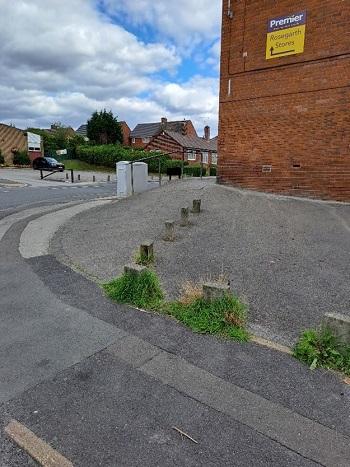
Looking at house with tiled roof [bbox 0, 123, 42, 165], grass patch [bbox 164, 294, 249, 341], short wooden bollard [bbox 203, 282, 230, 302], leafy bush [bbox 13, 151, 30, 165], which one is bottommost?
grass patch [bbox 164, 294, 249, 341]

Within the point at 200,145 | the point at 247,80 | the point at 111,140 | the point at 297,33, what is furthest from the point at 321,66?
the point at 111,140

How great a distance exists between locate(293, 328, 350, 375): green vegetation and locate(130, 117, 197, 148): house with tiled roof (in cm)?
6132

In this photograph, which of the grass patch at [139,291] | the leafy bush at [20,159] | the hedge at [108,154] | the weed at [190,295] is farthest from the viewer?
the leafy bush at [20,159]

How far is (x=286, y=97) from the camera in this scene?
10.9m

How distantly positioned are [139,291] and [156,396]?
180 cm

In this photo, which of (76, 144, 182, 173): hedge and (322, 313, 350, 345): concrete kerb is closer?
(322, 313, 350, 345): concrete kerb

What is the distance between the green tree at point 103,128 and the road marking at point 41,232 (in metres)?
49.2

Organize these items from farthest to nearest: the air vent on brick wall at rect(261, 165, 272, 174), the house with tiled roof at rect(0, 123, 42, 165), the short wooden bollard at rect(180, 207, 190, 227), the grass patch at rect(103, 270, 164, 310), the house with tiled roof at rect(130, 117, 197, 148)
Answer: the house with tiled roof at rect(130, 117, 197, 148) < the house with tiled roof at rect(0, 123, 42, 165) < the air vent on brick wall at rect(261, 165, 272, 174) < the short wooden bollard at rect(180, 207, 190, 227) < the grass patch at rect(103, 270, 164, 310)

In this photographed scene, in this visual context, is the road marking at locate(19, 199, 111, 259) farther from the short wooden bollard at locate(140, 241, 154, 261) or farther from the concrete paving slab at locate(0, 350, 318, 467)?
the concrete paving slab at locate(0, 350, 318, 467)

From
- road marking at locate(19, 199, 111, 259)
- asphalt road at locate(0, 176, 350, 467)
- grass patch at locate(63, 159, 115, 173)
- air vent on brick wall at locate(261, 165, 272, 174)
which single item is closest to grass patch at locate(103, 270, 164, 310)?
asphalt road at locate(0, 176, 350, 467)

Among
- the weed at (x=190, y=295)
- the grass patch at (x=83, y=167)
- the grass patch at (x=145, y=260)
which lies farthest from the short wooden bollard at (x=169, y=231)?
the grass patch at (x=83, y=167)

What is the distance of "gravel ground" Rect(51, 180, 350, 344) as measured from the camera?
14.6 ft

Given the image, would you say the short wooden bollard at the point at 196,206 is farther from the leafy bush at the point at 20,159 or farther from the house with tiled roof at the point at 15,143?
the house with tiled roof at the point at 15,143

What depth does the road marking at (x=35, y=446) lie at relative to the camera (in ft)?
7.14
